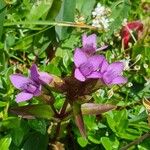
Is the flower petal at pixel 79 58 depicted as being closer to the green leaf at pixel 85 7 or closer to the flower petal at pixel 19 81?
the flower petal at pixel 19 81

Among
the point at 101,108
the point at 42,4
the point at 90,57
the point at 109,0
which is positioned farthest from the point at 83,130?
the point at 109,0

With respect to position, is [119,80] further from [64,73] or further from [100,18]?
[100,18]

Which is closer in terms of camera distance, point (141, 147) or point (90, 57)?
point (90, 57)

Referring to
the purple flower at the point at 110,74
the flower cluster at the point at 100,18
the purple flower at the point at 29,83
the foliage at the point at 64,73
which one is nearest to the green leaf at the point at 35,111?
the foliage at the point at 64,73

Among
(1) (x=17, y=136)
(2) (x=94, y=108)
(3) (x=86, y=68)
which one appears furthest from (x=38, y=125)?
(3) (x=86, y=68)

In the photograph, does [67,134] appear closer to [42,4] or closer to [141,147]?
[141,147]

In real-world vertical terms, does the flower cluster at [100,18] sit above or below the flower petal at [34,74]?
below
